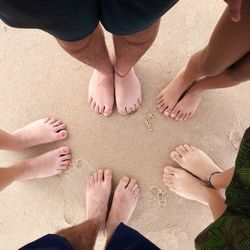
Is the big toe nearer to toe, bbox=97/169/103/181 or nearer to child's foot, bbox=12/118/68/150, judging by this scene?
toe, bbox=97/169/103/181

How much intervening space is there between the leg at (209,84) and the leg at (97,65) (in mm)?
236

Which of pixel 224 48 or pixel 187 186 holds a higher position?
pixel 224 48

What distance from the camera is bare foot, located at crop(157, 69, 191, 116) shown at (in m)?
1.12

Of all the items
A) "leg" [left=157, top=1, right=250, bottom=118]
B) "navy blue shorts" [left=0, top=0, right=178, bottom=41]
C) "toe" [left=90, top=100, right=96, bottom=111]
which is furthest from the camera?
"toe" [left=90, top=100, right=96, bottom=111]

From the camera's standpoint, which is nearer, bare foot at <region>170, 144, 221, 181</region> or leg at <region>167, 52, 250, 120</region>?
leg at <region>167, 52, 250, 120</region>

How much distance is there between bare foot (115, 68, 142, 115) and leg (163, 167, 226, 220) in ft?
0.81

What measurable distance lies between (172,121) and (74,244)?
544 mm

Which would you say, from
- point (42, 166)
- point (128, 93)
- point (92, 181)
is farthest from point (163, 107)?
point (42, 166)

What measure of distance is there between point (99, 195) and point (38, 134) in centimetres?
30

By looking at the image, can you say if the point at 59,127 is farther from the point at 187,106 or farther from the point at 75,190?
the point at 187,106

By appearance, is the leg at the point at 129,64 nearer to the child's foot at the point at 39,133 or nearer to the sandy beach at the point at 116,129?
the sandy beach at the point at 116,129

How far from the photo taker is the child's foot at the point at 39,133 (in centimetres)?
116

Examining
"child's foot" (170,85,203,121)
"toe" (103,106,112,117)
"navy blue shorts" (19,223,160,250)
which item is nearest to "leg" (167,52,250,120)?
"child's foot" (170,85,203,121)

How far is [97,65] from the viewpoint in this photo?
979 millimetres
